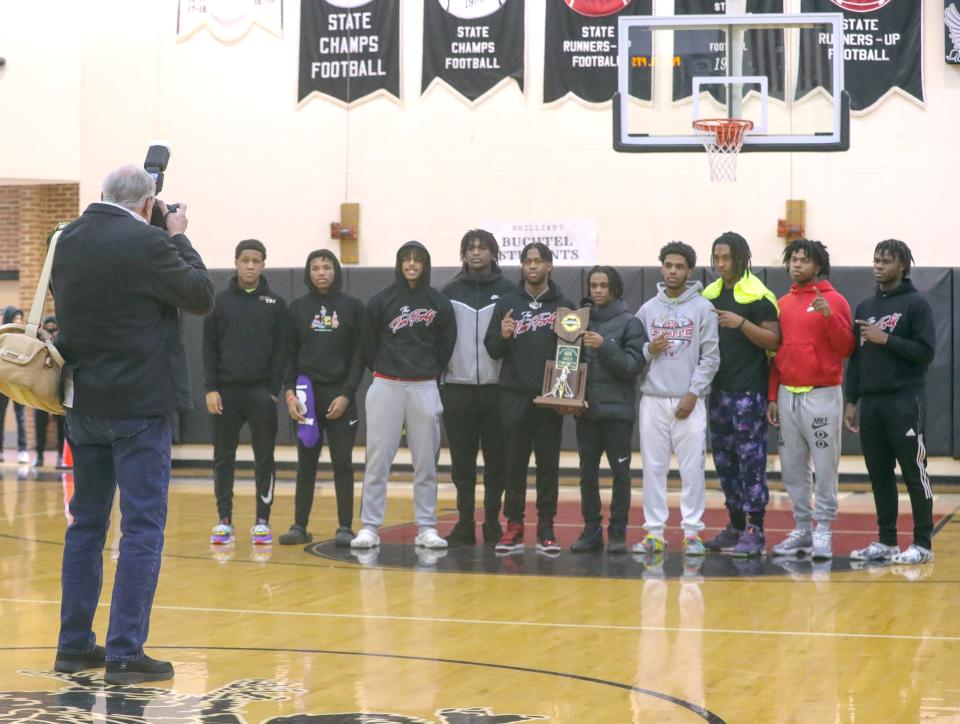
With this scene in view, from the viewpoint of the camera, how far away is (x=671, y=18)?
956 cm

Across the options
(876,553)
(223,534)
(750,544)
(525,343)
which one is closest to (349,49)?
(525,343)

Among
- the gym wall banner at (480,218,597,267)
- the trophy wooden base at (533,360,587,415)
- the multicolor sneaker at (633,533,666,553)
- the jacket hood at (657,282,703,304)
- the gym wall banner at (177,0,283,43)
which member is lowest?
the multicolor sneaker at (633,533,666,553)

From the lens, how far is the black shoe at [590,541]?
308 inches

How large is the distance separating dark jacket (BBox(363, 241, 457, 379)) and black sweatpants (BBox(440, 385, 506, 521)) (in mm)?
248

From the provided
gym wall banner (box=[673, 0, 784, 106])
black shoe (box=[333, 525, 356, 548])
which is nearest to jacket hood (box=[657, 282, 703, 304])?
gym wall banner (box=[673, 0, 784, 106])

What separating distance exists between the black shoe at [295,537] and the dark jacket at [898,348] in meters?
3.49

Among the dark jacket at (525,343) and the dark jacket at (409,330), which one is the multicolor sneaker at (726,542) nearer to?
the dark jacket at (525,343)

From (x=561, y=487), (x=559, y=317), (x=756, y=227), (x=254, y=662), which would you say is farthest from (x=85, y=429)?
(x=756, y=227)

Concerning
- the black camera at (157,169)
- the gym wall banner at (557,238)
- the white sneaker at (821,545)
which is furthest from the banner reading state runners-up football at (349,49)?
the black camera at (157,169)

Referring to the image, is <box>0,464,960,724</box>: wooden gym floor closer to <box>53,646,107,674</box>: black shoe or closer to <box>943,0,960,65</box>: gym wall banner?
<box>53,646,107,674</box>: black shoe

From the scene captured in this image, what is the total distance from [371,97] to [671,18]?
532cm

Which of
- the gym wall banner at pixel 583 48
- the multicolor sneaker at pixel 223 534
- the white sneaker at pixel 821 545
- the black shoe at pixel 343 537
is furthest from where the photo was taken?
the gym wall banner at pixel 583 48

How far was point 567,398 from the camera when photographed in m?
7.57

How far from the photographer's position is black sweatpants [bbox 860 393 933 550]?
7141 millimetres
